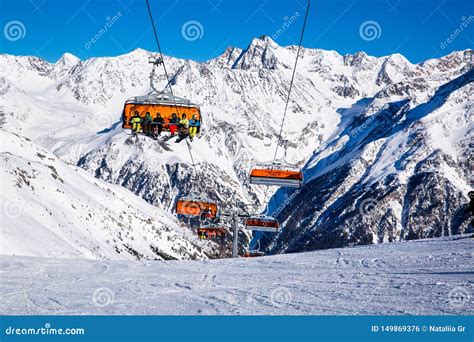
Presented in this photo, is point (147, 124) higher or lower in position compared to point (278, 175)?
lower

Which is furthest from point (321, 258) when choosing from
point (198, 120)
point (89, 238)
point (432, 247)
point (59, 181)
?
point (59, 181)

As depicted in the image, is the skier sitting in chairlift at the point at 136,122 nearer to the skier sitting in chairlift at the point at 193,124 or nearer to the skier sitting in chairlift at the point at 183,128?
the skier sitting in chairlift at the point at 183,128

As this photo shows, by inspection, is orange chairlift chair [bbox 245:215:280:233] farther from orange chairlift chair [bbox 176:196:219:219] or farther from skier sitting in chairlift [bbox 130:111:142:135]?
skier sitting in chairlift [bbox 130:111:142:135]

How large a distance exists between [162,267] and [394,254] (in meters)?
10.3

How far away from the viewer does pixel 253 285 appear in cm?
2120

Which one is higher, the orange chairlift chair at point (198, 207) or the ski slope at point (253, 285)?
the orange chairlift chair at point (198, 207)

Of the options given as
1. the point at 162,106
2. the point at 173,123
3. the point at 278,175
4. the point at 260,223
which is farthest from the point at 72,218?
the point at 162,106

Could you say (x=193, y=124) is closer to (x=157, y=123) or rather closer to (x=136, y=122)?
(x=157, y=123)

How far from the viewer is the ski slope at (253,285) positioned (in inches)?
655

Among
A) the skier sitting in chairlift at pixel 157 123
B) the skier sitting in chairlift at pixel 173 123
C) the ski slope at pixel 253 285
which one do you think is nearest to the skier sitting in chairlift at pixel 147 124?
the skier sitting in chairlift at pixel 157 123

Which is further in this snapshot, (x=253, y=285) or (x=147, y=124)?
(x=147, y=124)

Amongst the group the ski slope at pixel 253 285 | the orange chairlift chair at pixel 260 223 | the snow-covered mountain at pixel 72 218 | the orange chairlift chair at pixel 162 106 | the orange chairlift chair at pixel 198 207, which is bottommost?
the ski slope at pixel 253 285
